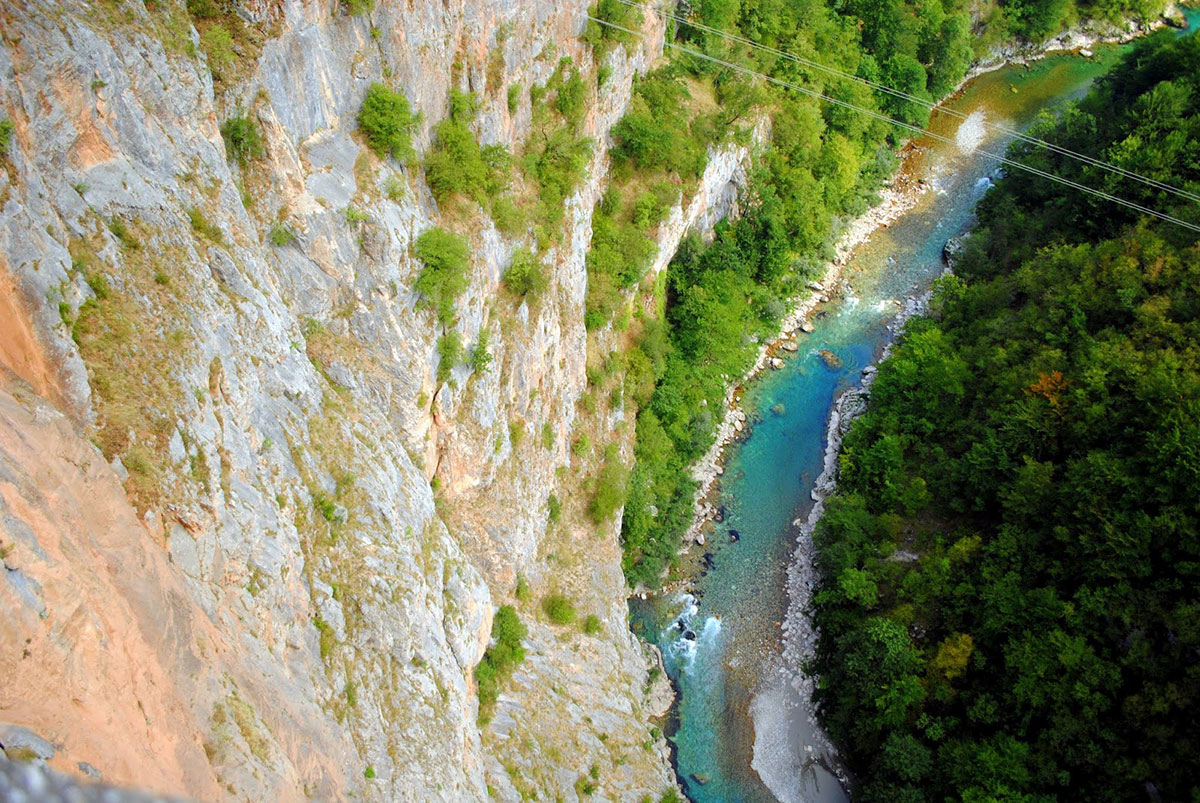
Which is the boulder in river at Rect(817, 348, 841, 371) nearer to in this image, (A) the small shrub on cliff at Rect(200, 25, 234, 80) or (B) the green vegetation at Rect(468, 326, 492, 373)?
(B) the green vegetation at Rect(468, 326, 492, 373)

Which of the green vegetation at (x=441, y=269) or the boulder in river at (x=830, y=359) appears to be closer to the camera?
the green vegetation at (x=441, y=269)

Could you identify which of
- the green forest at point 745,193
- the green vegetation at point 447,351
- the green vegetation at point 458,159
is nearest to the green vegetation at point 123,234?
the green vegetation at point 447,351

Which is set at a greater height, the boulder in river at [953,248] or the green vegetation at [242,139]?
the boulder in river at [953,248]

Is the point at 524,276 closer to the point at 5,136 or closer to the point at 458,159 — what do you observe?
the point at 458,159

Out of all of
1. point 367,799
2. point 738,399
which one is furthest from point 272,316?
point 738,399

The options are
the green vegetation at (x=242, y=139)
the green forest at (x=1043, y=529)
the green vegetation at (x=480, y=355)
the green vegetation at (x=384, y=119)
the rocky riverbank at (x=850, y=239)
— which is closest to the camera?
the green vegetation at (x=242, y=139)

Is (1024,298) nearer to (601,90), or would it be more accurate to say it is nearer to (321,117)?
(601,90)

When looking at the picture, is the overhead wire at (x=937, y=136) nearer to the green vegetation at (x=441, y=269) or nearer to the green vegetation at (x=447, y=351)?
the green vegetation at (x=441, y=269)
